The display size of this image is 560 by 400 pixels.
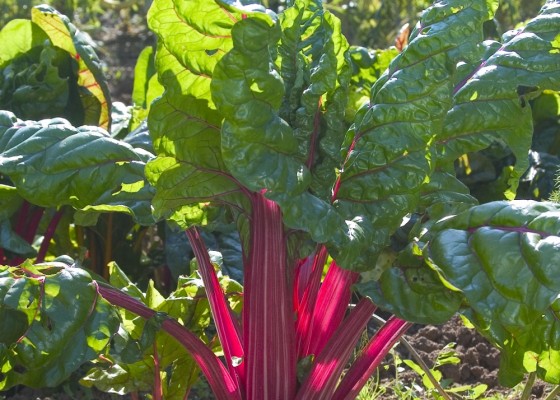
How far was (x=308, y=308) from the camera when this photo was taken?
6.93 feet

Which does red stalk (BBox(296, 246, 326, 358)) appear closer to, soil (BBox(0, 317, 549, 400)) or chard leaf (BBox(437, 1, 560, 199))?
chard leaf (BBox(437, 1, 560, 199))

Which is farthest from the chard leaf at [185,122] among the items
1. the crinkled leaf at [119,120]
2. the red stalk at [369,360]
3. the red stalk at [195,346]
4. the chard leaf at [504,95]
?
the crinkled leaf at [119,120]

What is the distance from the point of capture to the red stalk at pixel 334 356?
1.96m

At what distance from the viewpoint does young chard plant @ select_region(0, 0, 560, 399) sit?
1668 millimetres

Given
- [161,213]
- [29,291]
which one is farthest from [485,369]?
[29,291]

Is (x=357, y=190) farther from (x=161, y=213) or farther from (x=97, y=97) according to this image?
(x=97, y=97)

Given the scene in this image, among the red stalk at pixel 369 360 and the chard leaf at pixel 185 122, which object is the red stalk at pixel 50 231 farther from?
the red stalk at pixel 369 360

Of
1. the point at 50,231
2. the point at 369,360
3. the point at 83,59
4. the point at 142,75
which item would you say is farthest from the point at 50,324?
the point at 142,75

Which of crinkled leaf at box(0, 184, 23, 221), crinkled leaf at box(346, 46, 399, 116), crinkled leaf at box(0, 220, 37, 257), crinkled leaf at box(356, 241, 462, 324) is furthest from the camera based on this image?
crinkled leaf at box(346, 46, 399, 116)

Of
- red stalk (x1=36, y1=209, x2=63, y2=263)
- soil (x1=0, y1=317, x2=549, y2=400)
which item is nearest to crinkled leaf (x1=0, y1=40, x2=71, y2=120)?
red stalk (x1=36, y1=209, x2=63, y2=263)

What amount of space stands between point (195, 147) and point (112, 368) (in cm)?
62

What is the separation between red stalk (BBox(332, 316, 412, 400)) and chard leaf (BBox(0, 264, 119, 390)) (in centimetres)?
53

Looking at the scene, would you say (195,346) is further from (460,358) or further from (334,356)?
(460,358)

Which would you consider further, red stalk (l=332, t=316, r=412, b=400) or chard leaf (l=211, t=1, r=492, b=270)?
red stalk (l=332, t=316, r=412, b=400)
